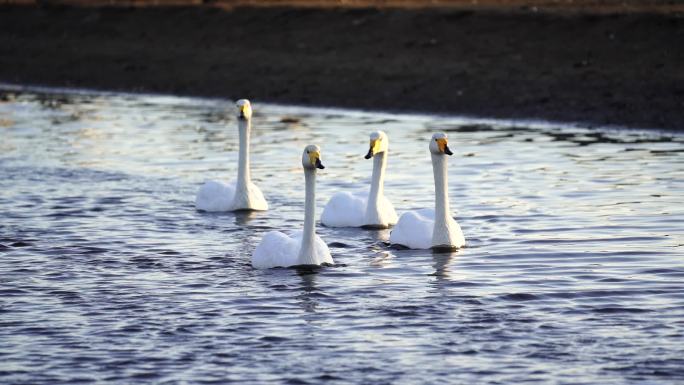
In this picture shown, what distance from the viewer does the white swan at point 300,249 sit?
12.9 m

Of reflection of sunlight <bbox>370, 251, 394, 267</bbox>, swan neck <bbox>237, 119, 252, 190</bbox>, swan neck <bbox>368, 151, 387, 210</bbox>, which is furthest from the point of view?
swan neck <bbox>237, 119, 252, 190</bbox>

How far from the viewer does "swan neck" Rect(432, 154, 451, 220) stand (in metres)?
13.8

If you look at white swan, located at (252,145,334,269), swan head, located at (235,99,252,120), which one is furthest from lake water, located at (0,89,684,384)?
swan head, located at (235,99,252,120)

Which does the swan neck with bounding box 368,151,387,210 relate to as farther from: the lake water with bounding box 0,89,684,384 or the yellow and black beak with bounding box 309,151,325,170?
the yellow and black beak with bounding box 309,151,325,170

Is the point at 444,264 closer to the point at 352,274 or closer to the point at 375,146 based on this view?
the point at 352,274

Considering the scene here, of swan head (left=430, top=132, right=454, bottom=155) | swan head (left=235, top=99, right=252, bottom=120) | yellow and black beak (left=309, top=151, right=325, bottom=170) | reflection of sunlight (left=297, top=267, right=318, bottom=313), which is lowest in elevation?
reflection of sunlight (left=297, top=267, right=318, bottom=313)

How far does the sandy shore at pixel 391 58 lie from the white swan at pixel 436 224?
9912mm

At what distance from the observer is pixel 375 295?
38.6 feet

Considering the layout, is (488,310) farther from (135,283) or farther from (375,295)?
(135,283)

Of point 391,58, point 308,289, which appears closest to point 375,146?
point 308,289

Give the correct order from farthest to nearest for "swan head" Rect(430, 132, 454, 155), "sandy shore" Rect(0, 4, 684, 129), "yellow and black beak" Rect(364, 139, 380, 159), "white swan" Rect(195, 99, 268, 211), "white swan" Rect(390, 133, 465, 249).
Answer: "sandy shore" Rect(0, 4, 684, 129) → "white swan" Rect(195, 99, 268, 211) → "yellow and black beak" Rect(364, 139, 380, 159) → "swan head" Rect(430, 132, 454, 155) → "white swan" Rect(390, 133, 465, 249)

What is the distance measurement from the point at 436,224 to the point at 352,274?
139 cm

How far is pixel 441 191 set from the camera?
45.5 ft

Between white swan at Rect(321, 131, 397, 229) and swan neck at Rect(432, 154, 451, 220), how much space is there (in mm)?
1023
